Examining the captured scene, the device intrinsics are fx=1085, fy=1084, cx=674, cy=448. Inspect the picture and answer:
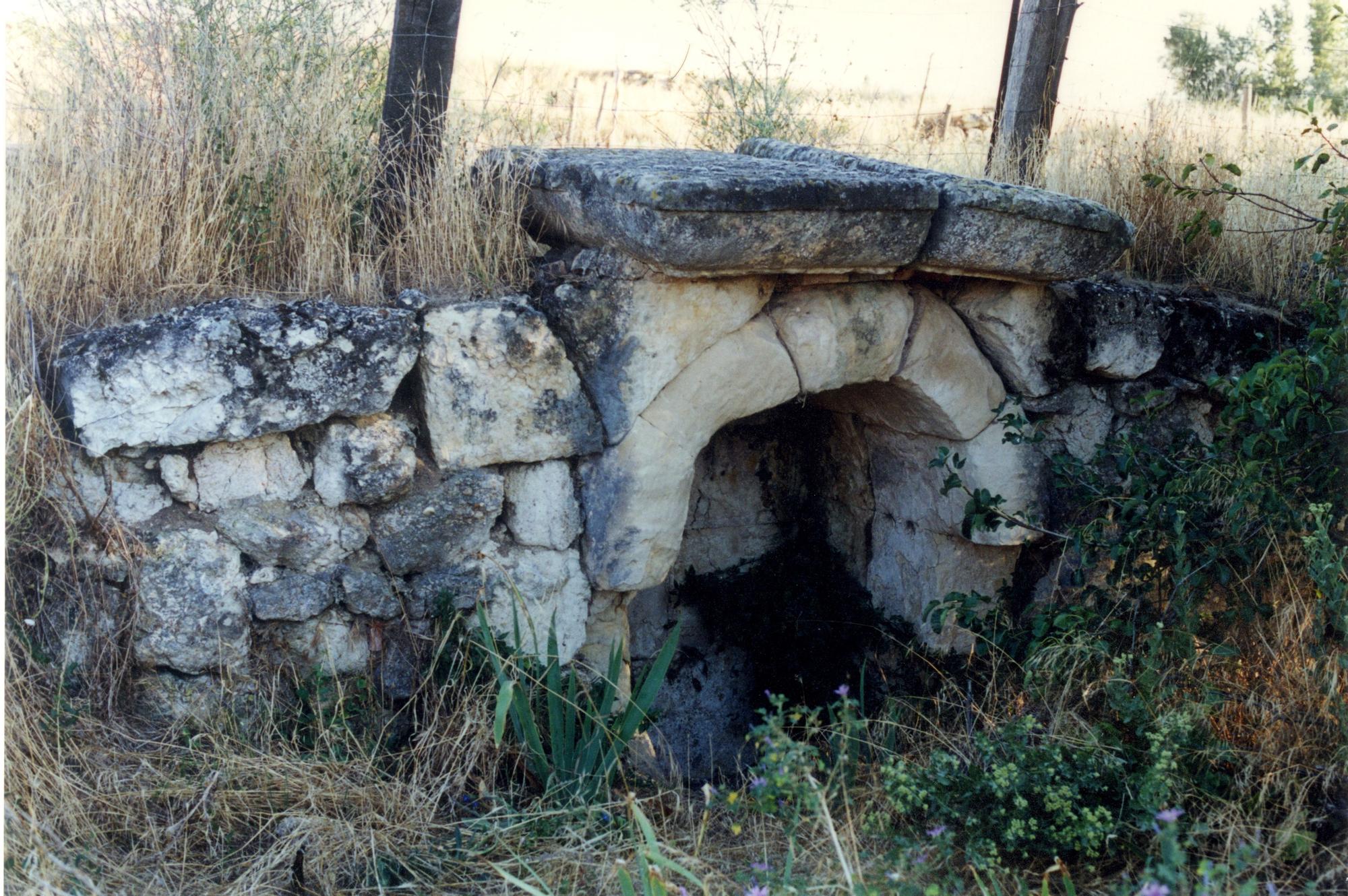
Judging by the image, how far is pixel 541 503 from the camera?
3111 millimetres

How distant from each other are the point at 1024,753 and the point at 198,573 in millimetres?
2086

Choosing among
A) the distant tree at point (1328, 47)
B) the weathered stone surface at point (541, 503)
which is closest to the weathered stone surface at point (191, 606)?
the weathered stone surface at point (541, 503)

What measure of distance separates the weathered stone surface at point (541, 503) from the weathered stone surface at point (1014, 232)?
1225mm

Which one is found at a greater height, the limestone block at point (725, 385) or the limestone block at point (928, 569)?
the limestone block at point (725, 385)

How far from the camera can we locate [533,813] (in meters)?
2.68

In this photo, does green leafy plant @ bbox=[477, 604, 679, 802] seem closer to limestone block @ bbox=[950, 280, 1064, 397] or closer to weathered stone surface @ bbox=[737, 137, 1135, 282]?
weathered stone surface @ bbox=[737, 137, 1135, 282]

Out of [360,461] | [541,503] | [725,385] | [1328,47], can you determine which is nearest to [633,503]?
[541,503]

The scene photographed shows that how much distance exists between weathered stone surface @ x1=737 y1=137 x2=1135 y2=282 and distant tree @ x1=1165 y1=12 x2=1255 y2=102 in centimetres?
792

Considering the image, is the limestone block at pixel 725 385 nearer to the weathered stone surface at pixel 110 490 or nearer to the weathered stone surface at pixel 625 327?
the weathered stone surface at pixel 625 327

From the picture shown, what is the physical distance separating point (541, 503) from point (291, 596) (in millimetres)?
716

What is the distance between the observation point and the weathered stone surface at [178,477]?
273 centimetres

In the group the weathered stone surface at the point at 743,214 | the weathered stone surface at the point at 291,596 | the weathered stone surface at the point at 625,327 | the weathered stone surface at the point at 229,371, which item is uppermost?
the weathered stone surface at the point at 743,214

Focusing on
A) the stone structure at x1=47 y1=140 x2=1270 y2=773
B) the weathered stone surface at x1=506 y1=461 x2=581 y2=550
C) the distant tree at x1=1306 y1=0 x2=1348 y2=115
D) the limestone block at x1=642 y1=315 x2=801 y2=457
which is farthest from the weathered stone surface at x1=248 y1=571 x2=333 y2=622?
the distant tree at x1=1306 y1=0 x2=1348 y2=115

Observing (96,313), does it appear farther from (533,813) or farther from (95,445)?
(533,813)
